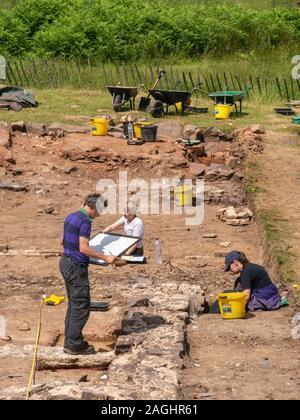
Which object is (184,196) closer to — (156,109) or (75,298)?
(156,109)

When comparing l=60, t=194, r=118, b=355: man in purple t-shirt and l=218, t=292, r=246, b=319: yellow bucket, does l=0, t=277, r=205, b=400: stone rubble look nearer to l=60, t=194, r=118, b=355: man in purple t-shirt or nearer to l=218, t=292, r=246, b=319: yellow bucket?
l=60, t=194, r=118, b=355: man in purple t-shirt

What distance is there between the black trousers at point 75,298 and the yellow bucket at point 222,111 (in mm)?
13667

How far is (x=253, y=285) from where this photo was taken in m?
11.6

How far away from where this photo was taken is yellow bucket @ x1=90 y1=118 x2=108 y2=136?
20.8m

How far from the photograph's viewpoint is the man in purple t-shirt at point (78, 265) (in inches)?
386

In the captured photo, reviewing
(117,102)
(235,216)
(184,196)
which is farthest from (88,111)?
(235,216)

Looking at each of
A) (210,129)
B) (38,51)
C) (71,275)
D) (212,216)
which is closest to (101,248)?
(71,275)

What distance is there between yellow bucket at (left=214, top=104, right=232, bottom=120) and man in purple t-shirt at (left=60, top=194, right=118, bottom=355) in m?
13.4

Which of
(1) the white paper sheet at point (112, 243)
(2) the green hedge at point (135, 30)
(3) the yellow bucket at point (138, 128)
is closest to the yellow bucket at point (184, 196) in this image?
(3) the yellow bucket at point (138, 128)

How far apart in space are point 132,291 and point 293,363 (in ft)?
10.5

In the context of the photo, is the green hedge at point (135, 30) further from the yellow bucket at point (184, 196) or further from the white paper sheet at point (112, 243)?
the white paper sheet at point (112, 243)

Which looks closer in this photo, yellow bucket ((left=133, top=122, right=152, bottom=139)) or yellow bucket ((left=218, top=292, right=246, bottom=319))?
yellow bucket ((left=218, top=292, right=246, bottom=319))

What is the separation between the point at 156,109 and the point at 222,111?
61.9 inches

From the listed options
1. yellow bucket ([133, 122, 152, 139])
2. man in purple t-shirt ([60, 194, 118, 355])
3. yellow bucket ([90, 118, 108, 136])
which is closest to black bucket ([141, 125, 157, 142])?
yellow bucket ([133, 122, 152, 139])
